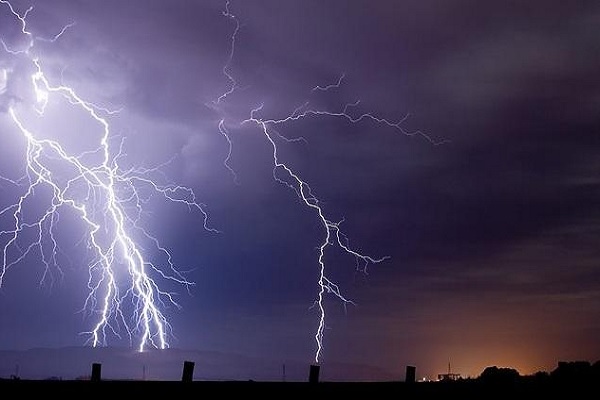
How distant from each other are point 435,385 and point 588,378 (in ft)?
10.5

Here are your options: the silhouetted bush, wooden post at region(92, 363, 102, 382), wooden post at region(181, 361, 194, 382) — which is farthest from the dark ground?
wooden post at region(92, 363, 102, 382)

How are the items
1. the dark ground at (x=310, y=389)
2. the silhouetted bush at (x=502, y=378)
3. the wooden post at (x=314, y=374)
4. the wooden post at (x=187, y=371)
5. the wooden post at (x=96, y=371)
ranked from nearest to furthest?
the dark ground at (x=310, y=389) → the wooden post at (x=96, y=371) → the wooden post at (x=187, y=371) → the wooden post at (x=314, y=374) → the silhouetted bush at (x=502, y=378)

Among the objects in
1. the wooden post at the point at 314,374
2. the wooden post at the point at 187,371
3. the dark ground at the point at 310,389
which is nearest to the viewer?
the dark ground at the point at 310,389

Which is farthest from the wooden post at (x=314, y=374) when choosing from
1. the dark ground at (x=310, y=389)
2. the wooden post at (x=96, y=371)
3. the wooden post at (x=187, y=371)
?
the wooden post at (x=96, y=371)

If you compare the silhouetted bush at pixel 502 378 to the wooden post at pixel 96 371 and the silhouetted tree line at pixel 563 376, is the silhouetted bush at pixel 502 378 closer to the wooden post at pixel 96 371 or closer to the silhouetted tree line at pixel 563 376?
the silhouetted tree line at pixel 563 376

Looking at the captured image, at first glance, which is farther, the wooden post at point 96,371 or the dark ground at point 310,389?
the wooden post at point 96,371

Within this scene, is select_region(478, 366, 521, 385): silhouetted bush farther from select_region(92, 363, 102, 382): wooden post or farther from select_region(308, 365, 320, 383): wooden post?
select_region(92, 363, 102, 382): wooden post

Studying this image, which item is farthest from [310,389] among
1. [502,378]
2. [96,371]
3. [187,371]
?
[502,378]

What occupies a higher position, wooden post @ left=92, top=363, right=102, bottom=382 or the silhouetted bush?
the silhouetted bush

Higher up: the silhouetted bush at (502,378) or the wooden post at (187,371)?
the silhouetted bush at (502,378)

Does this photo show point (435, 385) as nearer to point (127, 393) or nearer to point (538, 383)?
point (538, 383)

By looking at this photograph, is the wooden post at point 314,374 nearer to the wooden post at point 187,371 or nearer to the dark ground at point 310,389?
the dark ground at point 310,389

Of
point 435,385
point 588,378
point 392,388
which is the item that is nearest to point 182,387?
point 392,388

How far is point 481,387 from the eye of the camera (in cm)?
1341
